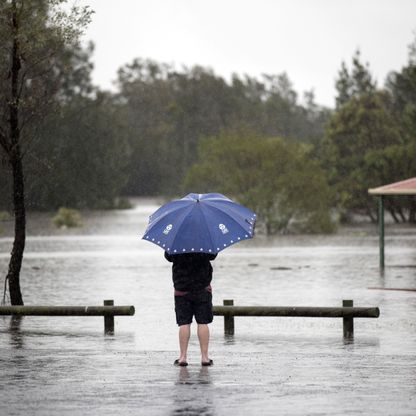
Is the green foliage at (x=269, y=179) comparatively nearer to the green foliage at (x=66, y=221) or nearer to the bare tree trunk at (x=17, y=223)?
the green foliage at (x=66, y=221)

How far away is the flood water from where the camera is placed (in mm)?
11195

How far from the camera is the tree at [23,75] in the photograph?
67.2ft

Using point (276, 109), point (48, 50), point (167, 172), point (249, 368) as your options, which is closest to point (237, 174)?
point (48, 50)

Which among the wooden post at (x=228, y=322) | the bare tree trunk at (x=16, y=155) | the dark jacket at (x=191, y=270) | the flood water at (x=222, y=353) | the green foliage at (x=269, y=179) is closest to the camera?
the flood water at (x=222, y=353)

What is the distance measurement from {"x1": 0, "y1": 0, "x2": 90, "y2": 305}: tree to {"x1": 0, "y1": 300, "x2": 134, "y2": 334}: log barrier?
280 centimetres

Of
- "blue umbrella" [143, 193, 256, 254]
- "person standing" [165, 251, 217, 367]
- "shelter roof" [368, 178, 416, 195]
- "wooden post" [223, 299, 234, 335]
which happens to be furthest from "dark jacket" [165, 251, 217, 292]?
"shelter roof" [368, 178, 416, 195]

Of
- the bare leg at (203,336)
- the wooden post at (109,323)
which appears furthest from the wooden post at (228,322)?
the bare leg at (203,336)

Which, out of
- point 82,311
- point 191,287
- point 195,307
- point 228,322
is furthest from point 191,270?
point 82,311

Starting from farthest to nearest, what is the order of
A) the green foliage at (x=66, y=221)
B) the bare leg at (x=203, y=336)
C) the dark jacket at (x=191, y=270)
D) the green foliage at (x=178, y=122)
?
the green foliage at (x=178, y=122), the green foliage at (x=66, y=221), the bare leg at (x=203, y=336), the dark jacket at (x=191, y=270)

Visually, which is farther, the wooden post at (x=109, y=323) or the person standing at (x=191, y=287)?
the wooden post at (x=109, y=323)

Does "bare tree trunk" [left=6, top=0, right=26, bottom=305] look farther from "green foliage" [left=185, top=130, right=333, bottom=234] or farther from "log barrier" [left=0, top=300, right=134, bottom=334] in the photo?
"green foliage" [left=185, top=130, right=333, bottom=234]

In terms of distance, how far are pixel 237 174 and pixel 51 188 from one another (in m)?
37.0

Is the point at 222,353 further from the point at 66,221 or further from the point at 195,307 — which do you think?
the point at 66,221

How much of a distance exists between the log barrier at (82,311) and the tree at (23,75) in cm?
280
